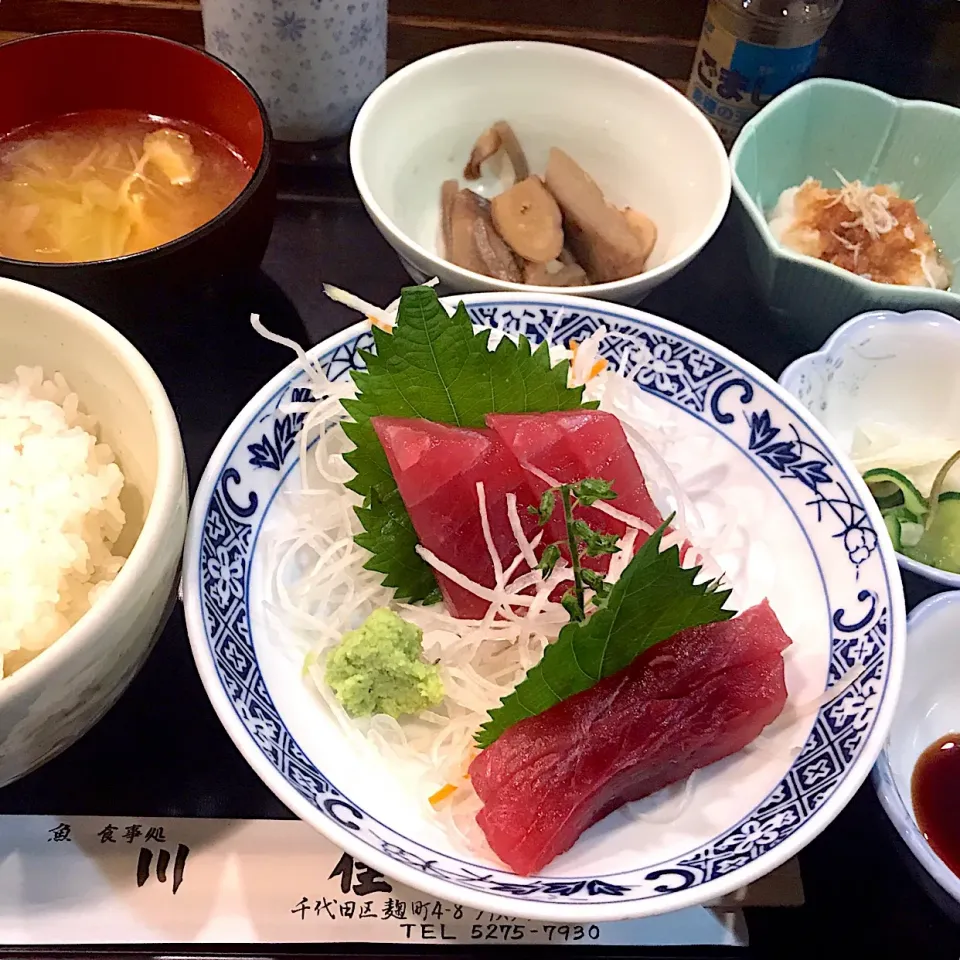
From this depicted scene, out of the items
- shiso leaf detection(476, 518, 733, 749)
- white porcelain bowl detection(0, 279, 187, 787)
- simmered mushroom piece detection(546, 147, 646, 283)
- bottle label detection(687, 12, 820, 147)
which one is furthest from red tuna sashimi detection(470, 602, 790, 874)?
bottle label detection(687, 12, 820, 147)

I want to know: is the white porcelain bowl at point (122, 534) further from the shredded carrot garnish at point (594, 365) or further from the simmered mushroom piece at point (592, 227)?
the simmered mushroom piece at point (592, 227)

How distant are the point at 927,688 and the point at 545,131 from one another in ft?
4.36

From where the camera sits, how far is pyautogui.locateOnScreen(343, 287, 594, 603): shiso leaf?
1.27 meters

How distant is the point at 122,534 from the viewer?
119cm

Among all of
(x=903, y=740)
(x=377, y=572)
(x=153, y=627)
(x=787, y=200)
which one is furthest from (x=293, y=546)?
(x=787, y=200)

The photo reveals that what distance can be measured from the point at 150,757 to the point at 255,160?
996 mm

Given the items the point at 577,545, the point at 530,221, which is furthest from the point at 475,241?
the point at 577,545

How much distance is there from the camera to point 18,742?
3.04ft

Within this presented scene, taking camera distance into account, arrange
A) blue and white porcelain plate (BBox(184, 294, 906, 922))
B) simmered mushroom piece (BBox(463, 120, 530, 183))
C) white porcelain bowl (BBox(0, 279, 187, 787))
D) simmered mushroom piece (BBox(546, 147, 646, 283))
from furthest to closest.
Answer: simmered mushroom piece (BBox(463, 120, 530, 183)) → simmered mushroom piece (BBox(546, 147, 646, 283)) → blue and white porcelain plate (BBox(184, 294, 906, 922)) → white porcelain bowl (BBox(0, 279, 187, 787))

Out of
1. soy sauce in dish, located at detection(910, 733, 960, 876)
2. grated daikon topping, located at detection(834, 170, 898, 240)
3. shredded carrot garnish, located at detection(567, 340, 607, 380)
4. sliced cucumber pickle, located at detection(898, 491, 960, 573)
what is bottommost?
soy sauce in dish, located at detection(910, 733, 960, 876)

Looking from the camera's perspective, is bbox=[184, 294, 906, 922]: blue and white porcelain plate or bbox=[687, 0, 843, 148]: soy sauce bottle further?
bbox=[687, 0, 843, 148]: soy sauce bottle

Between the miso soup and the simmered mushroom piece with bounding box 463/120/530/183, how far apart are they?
0.54 metres

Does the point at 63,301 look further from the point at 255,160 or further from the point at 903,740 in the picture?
the point at 903,740

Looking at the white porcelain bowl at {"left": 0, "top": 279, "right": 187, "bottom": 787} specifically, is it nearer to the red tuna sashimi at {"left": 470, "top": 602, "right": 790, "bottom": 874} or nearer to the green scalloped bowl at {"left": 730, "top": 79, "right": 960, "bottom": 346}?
the red tuna sashimi at {"left": 470, "top": 602, "right": 790, "bottom": 874}
